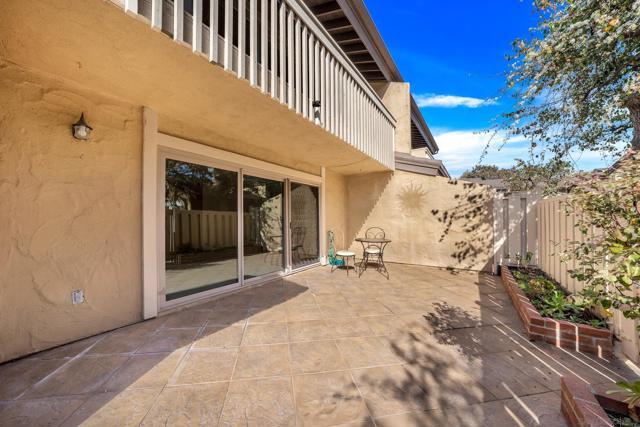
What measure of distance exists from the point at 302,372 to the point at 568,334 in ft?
8.39

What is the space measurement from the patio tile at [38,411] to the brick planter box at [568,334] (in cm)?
390

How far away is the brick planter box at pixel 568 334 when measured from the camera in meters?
2.24

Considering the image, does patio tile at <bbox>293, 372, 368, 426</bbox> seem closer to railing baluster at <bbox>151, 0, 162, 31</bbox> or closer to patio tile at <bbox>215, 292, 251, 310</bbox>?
patio tile at <bbox>215, 292, 251, 310</bbox>

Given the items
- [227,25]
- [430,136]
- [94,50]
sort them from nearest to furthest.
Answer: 1. [94,50]
2. [227,25]
3. [430,136]

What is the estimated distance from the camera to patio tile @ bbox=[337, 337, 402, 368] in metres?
2.14

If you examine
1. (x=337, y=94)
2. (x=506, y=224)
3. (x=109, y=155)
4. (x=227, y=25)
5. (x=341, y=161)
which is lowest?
(x=506, y=224)

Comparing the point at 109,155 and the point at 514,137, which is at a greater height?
the point at 514,137

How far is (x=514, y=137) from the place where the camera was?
4211mm

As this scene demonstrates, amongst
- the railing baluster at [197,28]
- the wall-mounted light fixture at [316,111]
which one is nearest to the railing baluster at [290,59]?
the wall-mounted light fixture at [316,111]

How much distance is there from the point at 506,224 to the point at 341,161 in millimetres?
3800

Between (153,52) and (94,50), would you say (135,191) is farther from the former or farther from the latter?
(153,52)

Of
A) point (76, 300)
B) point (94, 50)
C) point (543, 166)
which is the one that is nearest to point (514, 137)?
point (543, 166)

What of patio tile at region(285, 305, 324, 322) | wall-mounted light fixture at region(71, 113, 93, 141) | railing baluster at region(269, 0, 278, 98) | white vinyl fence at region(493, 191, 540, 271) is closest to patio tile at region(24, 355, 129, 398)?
patio tile at region(285, 305, 324, 322)

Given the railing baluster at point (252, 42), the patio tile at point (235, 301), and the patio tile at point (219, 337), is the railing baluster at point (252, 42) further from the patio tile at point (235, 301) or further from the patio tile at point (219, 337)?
the patio tile at point (235, 301)
